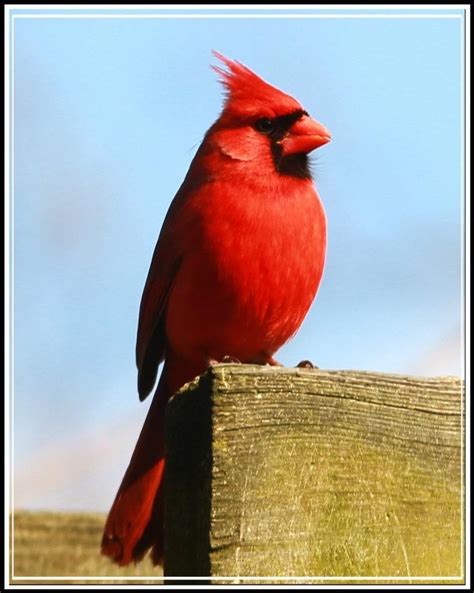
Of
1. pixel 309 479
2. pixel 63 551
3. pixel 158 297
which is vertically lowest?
pixel 63 551

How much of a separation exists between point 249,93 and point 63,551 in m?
1.37

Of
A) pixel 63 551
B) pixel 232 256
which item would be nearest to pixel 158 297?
pixel 232 256

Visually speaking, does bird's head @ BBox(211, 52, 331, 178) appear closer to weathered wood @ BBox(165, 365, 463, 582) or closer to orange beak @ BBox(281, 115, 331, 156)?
orange beak @ BBox(281, 115, 331, 156)

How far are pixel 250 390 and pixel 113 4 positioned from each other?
1100 millimetres

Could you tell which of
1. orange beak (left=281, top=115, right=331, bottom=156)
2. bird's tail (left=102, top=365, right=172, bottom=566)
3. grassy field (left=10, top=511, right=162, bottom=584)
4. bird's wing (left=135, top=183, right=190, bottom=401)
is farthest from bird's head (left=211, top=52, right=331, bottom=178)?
grassy field (left=10, top=511, right=162, bottom=584)

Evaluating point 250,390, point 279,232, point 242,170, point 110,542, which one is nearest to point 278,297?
point 279,232

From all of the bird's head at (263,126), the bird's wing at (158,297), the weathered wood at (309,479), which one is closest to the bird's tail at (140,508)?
the bird's wing at (158,297)

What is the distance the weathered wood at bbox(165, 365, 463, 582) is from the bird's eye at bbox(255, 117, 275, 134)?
4.49ft

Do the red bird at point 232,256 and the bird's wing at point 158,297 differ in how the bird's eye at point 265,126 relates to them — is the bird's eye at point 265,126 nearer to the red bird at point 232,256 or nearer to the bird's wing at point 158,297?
the red bird at point 232,256

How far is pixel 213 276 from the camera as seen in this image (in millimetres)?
2516

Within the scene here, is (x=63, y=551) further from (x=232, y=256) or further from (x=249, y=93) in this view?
(x=249, y=93)

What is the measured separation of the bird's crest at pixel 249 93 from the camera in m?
2.69

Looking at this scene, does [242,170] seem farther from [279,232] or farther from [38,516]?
[38,516]

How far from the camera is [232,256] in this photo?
2473 millimetres
